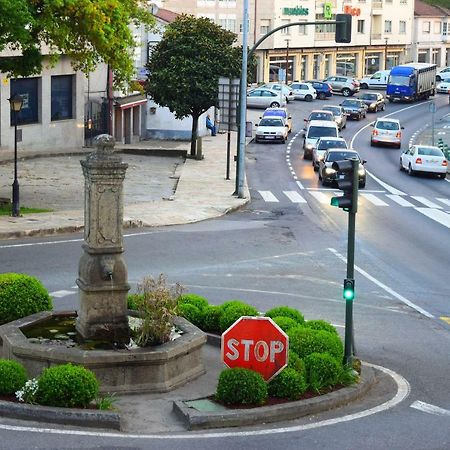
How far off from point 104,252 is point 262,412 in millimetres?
3570

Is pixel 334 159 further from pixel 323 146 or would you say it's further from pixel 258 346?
pixel 258 346

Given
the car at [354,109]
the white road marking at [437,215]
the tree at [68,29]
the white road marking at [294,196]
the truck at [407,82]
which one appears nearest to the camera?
the tree at [68,29]

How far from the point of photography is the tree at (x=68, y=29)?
30.2 m

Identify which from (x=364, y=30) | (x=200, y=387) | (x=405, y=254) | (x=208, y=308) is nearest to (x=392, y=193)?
(x=405, y=254)

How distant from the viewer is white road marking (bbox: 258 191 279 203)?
42.0 m

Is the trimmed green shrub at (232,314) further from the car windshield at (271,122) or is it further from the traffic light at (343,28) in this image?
the car windshield at (271,122)

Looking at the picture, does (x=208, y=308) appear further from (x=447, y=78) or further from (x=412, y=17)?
(x=412, y=17)

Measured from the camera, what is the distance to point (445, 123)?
262 ft

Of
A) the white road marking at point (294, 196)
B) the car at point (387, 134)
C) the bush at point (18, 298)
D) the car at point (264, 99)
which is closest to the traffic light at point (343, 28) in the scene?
the white road marking at point (294, 196)

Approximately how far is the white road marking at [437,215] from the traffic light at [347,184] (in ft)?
64.2

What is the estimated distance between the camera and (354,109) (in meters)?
78.2

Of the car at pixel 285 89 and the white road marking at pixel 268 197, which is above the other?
the car at pixel 285 89

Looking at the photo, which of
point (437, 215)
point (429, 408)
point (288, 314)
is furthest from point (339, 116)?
point (429, 408)

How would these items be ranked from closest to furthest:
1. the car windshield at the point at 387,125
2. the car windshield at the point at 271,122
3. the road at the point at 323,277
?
the road at the point at 323,277, the car windshield at the point at 387,125, the car windshield at the point at 271,122
